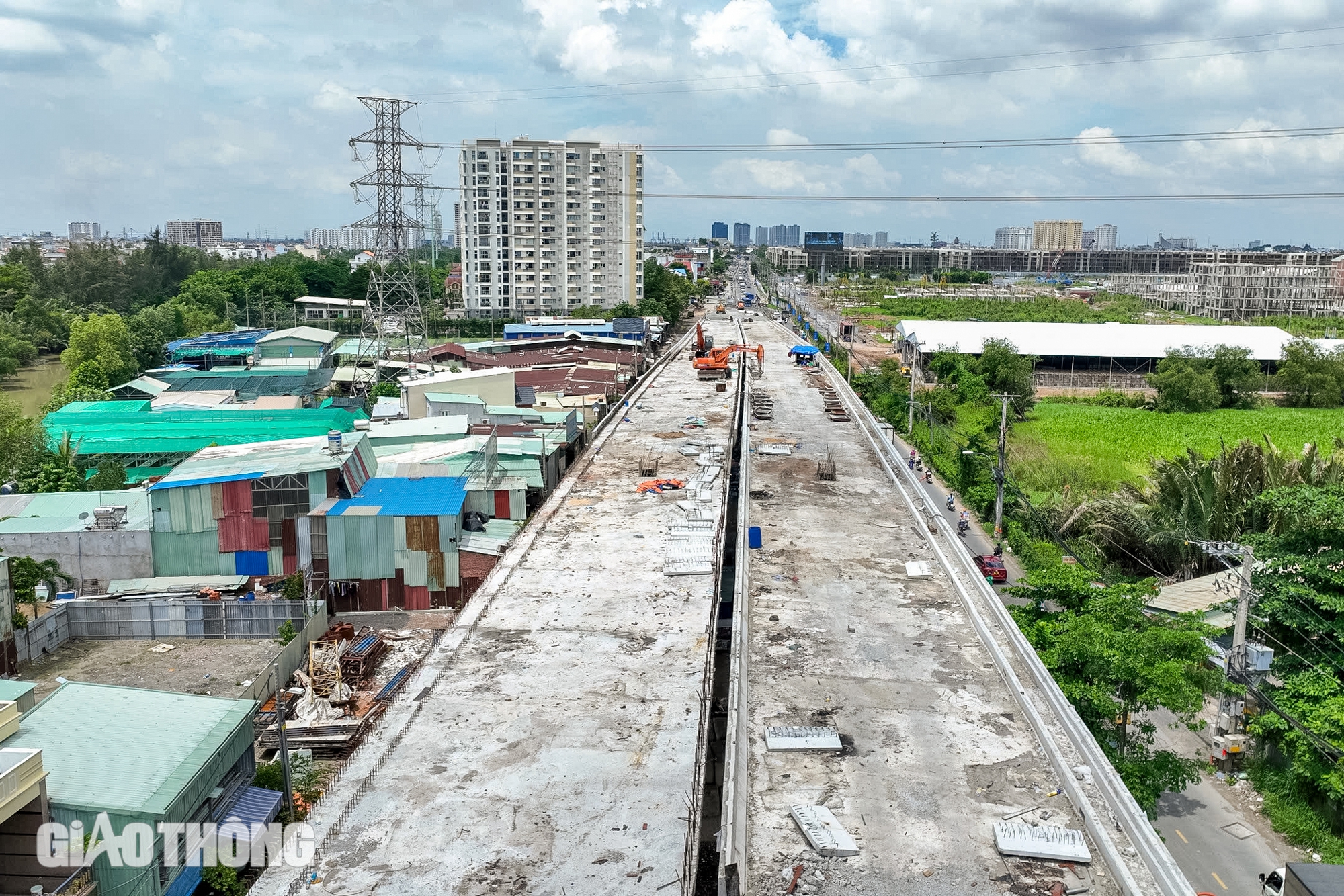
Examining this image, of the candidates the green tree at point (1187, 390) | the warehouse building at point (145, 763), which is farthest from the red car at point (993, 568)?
the green tree at point (1187, 390)

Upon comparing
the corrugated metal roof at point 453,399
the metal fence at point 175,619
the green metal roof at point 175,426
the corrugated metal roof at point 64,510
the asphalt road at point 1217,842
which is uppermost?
the corrugated metal roof at point 453,399

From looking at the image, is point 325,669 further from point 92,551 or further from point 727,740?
point 727,740

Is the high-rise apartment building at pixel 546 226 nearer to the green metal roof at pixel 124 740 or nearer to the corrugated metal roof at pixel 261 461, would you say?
the corrugated metal roof at pixel 261 461

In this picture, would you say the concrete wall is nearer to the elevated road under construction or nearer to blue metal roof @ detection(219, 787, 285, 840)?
the elevated road under construction

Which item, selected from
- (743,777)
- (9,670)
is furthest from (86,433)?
(743,777)

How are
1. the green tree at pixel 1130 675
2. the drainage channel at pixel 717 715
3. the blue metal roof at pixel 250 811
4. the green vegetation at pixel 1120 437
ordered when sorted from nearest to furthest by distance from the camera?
the drainage channel at pixel 717 715 < the blue metal roof at pixel 250 811 < the green tree at pixel 1130 675 < the green vegetation at pixel 1120 437
